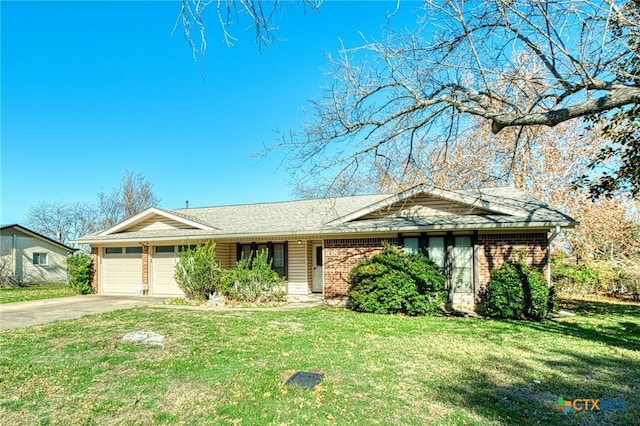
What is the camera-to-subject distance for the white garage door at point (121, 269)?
1580 centimetres

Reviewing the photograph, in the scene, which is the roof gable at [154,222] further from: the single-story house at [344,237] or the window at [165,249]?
the window at [165,249]

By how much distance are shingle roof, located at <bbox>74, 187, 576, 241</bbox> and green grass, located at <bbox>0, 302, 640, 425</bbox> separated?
9.05ft

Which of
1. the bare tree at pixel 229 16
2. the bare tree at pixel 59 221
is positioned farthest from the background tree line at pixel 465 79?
the bare tree at pixel 59 221

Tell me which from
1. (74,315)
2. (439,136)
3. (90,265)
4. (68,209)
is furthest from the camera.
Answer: (68,209)

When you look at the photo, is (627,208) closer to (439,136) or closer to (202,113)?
(439,136)

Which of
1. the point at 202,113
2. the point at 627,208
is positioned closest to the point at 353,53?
the point at 202,113

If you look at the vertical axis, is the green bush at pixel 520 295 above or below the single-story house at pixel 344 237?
below

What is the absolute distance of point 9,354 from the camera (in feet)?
20.7

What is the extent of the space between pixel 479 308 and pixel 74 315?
11.2 metres

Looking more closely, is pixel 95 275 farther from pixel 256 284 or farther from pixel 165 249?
pixel 256 284

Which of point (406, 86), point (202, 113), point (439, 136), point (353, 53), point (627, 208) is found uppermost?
point (202, 113)

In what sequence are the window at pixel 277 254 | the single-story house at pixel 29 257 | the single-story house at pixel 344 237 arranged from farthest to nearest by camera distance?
the single-story house at pixel 29 257 < the window at pixel 277 254 < the single-story house at pixel 344 237

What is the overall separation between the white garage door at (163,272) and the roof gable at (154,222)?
3.12 ft

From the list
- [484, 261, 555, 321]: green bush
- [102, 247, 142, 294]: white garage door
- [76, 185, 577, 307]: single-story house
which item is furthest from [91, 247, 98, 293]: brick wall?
[484, 261, 555, 321]: green bush
